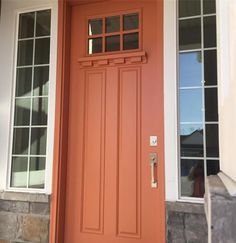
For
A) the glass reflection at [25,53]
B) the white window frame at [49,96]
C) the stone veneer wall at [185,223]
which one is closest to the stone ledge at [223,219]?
the stone veneer wall at [185,223]

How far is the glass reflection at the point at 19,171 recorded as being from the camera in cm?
271

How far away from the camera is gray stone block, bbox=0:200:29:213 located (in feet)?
8.61

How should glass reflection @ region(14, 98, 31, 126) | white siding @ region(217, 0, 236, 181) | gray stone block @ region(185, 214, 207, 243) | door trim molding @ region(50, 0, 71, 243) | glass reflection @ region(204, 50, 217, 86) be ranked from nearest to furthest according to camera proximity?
white siding @ region(217, 0, 236, 181)
gray stone block @ region(185, 214, 207, 243)
glass reflection @ region(204, 50, 217, 86)
door trim molding @ region(50, 0, 71, 243)
glass reflection @ region(14, 98, 31, 126)

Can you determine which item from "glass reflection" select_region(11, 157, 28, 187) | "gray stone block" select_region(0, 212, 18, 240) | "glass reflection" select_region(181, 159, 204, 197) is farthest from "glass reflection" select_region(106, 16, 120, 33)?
"gray stone block" select_region(0, 212, 18, 240)

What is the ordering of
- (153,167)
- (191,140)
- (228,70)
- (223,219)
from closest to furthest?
(223,219)
(228,70)
(191,140)
(153,167)

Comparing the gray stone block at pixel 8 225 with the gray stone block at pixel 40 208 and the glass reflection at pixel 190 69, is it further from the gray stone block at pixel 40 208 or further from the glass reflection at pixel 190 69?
the glass reflection at pixel 190 69

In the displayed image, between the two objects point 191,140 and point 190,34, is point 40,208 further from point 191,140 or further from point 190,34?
point 190,34

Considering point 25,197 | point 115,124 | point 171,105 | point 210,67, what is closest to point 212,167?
point 171,105

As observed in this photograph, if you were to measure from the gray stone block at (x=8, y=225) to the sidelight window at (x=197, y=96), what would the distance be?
1.55 metres

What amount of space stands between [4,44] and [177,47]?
5.61ft

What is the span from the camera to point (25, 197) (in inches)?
103

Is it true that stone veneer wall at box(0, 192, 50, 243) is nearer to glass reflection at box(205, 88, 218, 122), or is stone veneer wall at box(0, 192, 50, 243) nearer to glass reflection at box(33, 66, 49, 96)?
glass reflection at box(33, 66, 49, 96)

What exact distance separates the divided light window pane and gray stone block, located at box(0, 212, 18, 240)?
0.28 meters

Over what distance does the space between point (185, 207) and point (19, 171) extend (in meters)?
1.56
